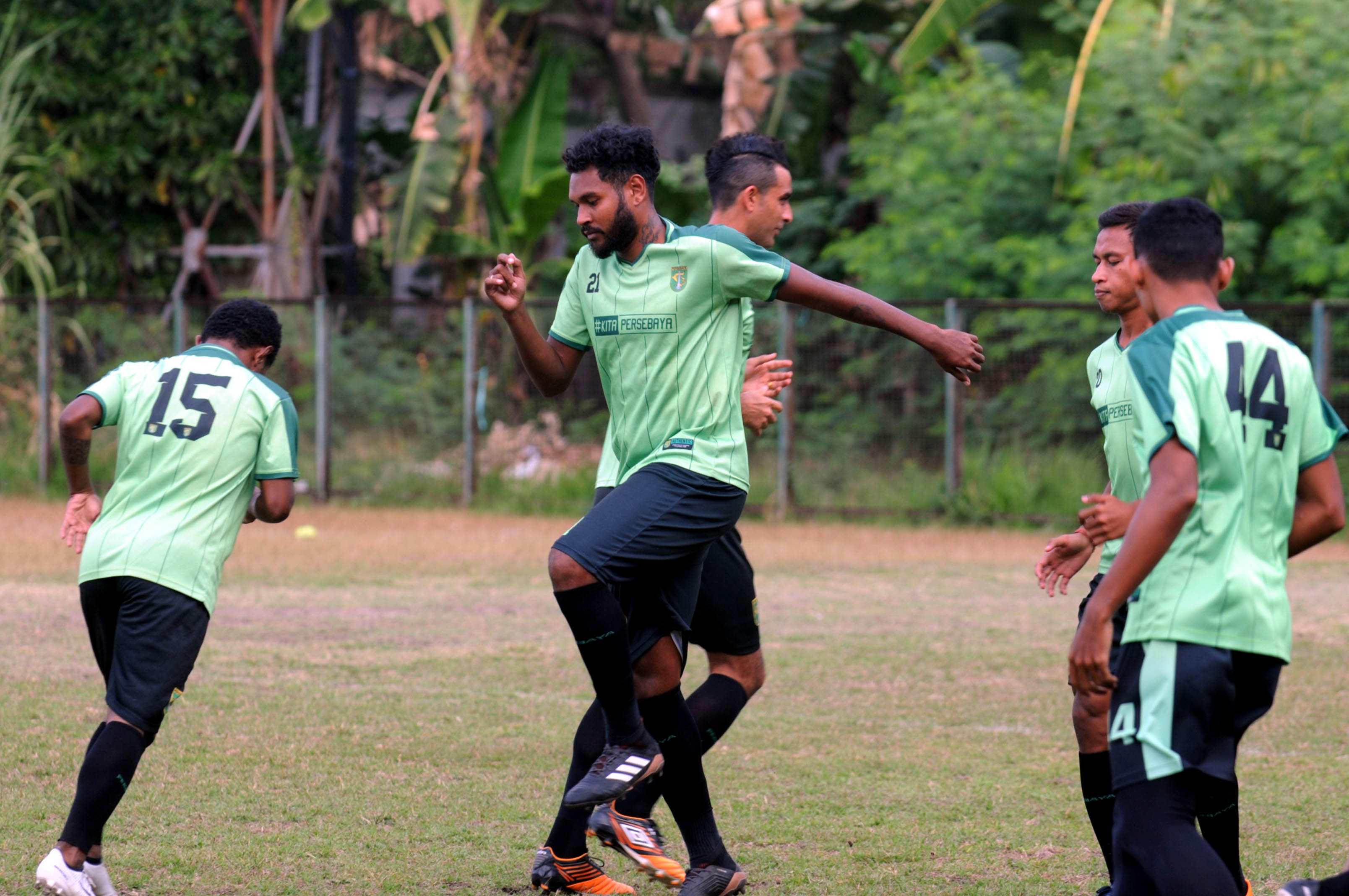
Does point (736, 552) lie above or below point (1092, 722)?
above

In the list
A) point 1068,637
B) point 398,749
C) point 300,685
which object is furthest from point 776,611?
point 398,749

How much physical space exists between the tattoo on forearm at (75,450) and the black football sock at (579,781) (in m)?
1.73

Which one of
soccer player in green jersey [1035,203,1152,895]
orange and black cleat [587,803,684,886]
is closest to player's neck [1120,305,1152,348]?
soccer player in green jersey [1035,203,1152,895]

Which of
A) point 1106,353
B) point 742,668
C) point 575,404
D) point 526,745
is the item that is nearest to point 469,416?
point 575,404

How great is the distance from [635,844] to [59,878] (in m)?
1.58

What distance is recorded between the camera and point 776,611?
35.4ft

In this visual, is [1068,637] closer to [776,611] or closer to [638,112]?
[776,611]

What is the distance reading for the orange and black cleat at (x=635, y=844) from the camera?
14.8 ft

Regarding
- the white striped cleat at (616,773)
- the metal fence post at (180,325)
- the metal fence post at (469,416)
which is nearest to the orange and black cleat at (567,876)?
the white striped cleat at (616,773)

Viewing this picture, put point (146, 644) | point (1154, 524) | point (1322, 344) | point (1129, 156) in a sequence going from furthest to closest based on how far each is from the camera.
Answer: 1. point (1129, 156)
2. point (1322, 344)
3. point (146, 644)
4. point (1154, 524)

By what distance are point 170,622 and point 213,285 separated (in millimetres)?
18687

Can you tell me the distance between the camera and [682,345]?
466cm

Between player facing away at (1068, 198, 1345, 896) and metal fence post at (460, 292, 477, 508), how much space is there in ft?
48.0

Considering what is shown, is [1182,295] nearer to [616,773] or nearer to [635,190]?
[635,190]
